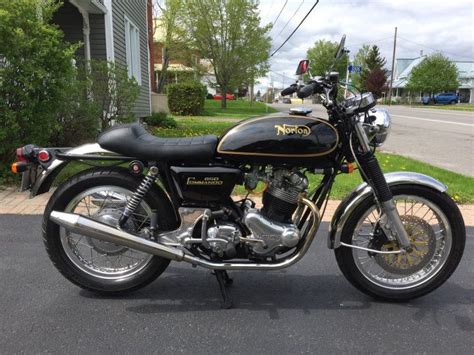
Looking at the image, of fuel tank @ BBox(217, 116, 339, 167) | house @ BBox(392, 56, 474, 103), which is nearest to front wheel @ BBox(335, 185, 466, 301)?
fuel tank @ BBox(217, 116, 339, 167)

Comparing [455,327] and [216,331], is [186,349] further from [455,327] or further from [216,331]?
[455,327]

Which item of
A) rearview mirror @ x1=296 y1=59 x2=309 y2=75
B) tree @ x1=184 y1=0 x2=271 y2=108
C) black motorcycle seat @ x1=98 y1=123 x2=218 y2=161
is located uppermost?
tree @ x1=184 y1=0 x2=271 y2=108

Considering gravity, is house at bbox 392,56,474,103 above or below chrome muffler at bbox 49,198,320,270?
above

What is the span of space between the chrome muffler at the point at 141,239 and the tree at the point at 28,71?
127 inches

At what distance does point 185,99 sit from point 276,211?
19.0m

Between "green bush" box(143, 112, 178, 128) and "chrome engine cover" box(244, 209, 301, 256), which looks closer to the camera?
"chrome engine cover" box(244, 209, 301, 256)

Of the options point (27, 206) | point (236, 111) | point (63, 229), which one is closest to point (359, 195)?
point (63, 229)

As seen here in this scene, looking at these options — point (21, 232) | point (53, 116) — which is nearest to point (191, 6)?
point (53, 116)

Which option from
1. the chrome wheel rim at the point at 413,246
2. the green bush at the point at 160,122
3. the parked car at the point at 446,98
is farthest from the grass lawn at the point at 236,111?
the parked car at the point at 446,98

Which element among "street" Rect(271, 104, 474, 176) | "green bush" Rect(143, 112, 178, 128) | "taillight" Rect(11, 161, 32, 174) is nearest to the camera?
"taillight" Rect(11, 161, 32, 174)

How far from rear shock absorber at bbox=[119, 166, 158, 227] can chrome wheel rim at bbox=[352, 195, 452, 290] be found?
1302mm

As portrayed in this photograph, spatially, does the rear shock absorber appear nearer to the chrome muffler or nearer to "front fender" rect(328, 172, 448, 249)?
the chrome muffler

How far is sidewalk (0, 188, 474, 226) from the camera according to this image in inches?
185

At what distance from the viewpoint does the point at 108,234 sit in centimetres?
267
